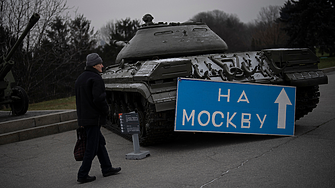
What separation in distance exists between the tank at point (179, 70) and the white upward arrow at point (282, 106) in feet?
1.36

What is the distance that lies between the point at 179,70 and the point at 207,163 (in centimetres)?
174

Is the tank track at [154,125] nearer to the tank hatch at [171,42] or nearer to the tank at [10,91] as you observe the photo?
the tank hatch at [171,42]

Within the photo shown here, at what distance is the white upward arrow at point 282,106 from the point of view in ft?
20.2

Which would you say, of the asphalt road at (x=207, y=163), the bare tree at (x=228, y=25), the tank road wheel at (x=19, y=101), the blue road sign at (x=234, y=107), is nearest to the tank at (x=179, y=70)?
the blue road sign at (x=234, y=107)

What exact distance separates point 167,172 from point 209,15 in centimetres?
5784

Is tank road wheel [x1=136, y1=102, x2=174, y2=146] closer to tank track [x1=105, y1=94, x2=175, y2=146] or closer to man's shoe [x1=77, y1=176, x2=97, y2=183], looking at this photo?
tank track [x1=105, y1=94, x2=175, y2=146]

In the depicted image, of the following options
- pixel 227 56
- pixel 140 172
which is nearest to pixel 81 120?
pixel 140 172

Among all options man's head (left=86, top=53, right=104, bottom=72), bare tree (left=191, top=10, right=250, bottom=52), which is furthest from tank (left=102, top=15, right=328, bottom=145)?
bare tree (left=191, top=10, right=250, bottom=52)

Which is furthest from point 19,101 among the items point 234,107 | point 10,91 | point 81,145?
point 234,107

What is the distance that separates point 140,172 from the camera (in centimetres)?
482

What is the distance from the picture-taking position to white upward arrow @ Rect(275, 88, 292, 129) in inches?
242

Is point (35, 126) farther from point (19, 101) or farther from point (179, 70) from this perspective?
point (179, 70)

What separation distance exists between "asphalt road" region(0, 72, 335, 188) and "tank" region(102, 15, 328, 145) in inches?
24.2

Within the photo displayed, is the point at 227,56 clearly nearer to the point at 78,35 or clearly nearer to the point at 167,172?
the point at 167,172
